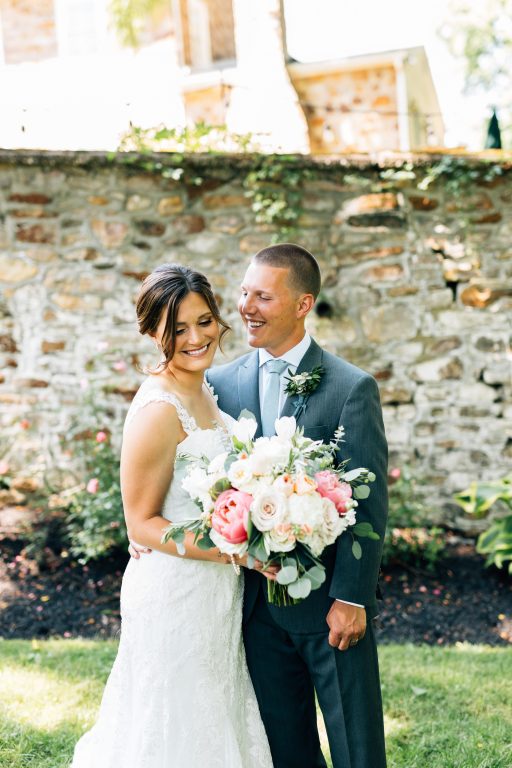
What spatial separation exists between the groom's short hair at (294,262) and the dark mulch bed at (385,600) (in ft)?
8.80

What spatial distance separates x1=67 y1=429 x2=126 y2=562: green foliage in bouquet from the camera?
16.9 feet

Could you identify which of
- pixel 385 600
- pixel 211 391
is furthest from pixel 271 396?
pixel 385 600

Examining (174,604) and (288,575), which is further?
(174,604)

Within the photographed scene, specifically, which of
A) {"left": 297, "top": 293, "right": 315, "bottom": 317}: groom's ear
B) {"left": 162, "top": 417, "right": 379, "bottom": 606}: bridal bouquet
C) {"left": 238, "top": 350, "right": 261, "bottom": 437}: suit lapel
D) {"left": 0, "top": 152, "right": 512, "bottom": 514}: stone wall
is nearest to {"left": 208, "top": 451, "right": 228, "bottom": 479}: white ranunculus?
{"left": 162, "top": 417, "right": 379, "bottom": 606}: bridal bouquet

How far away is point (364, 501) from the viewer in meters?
2.54

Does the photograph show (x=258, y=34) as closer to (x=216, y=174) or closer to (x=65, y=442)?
(x=216, y=174)

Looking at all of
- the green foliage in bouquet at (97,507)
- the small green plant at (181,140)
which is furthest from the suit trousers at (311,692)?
the small green plant at (181,140)

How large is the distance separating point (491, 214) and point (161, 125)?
103 inches

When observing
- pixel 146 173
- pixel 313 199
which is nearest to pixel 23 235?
pixel 146 173

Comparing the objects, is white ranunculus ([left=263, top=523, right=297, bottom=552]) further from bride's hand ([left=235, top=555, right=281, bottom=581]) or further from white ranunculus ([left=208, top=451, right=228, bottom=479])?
white ranunculus ([left=208, top=451, right=228, bottom=479])

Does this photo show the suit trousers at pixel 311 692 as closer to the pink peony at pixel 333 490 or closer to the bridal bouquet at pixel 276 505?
the bridal bouquet at pixel 276 505

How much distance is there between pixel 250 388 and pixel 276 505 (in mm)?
919

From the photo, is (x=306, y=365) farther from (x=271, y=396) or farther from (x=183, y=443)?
(x=183, y=443)

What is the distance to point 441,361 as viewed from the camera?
5.71 meters
